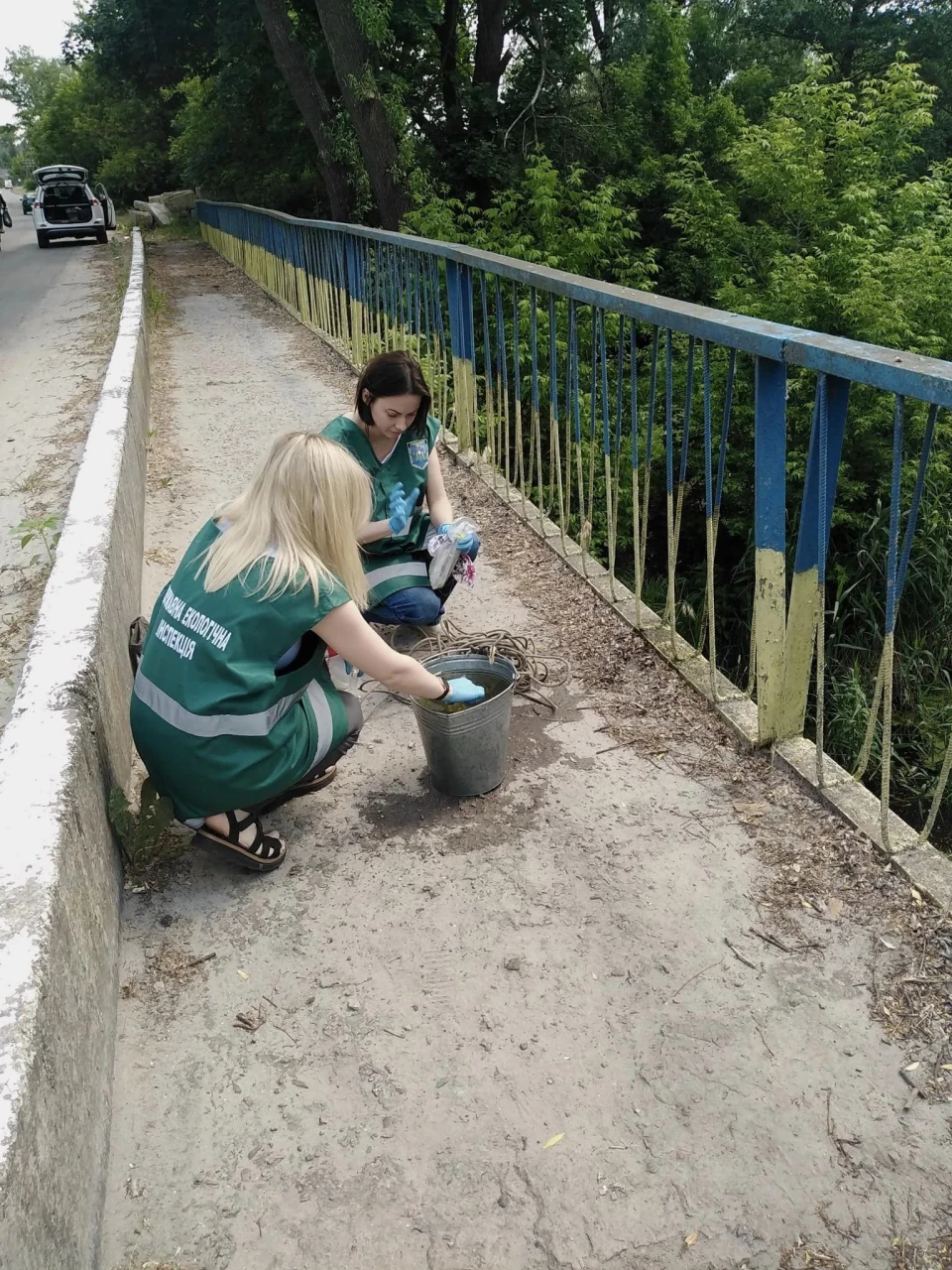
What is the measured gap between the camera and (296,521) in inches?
92.8

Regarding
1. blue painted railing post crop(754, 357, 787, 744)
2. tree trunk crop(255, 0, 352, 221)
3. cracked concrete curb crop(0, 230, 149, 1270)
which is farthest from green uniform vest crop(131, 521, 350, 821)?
tree trunk crop(255, 0, 352, 221)

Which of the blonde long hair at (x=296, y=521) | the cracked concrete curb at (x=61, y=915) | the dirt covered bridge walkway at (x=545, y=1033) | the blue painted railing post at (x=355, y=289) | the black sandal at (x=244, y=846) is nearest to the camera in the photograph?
the cracked concrete curb at (x=61, y=915)

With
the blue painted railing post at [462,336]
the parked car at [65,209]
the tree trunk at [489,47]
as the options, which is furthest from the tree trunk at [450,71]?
the blue painted railing post at [462,336]

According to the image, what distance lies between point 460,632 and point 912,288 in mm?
7822

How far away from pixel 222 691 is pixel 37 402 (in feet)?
21.9

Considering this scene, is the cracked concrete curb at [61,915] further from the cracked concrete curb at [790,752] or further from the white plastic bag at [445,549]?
the cracked concrete curb at [790,752]

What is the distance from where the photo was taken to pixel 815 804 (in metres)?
2.68

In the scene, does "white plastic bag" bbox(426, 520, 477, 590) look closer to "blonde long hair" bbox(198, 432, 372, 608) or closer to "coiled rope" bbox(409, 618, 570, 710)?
"coiled rope" bbox(409, 618, 570, 710)

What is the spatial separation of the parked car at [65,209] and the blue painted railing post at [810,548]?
1018 inches

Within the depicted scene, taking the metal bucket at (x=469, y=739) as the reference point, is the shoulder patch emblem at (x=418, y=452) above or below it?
above

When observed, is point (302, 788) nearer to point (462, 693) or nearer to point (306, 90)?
point (462, 693)

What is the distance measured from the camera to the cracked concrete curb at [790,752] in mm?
2393

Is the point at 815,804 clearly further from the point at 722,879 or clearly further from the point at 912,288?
the point at 912,288

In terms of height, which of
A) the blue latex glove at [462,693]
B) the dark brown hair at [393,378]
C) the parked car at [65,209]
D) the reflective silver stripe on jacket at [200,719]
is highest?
the parked car at [65,209]
